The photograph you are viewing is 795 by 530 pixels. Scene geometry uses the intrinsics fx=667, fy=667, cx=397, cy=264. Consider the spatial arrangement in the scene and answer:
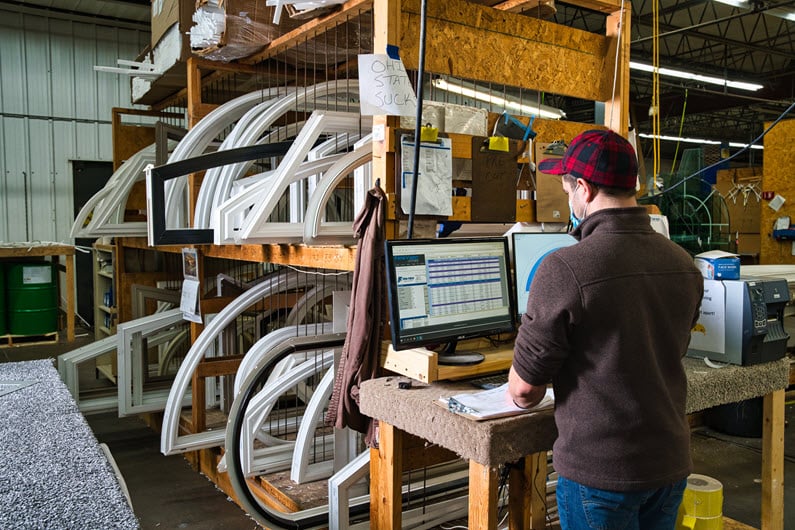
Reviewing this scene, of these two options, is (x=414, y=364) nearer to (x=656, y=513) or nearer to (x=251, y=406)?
(x=656, y=513)

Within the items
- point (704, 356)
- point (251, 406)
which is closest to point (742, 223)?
point (704, 356)

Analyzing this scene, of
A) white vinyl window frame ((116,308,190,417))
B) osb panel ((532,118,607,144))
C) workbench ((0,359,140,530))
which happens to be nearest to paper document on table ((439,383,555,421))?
workbench ((0,359,140,530))

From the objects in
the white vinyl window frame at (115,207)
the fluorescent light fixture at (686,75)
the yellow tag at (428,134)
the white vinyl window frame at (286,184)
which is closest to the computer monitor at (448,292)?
the yellow tag at (428,134)

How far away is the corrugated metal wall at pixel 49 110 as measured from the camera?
9.92m

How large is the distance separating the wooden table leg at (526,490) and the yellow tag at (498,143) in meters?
1.19

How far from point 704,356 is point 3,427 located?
2403 mm

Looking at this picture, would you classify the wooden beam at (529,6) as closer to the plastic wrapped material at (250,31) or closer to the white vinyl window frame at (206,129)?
the plastic wrapped material at (250,31)

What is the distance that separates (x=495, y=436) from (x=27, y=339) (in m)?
6.84

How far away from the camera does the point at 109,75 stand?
10.8 meters

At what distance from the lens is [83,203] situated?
997 cm

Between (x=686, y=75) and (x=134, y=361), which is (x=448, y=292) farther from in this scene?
(x=686, y=75)

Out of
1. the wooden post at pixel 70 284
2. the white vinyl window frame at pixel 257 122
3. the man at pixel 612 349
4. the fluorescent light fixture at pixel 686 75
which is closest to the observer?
the man at pixel 612 349

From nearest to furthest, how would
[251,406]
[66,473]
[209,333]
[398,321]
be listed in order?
[66,473], [398,321], [251,406], [209,333]

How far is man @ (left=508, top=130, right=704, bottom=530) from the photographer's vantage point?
1469mm
